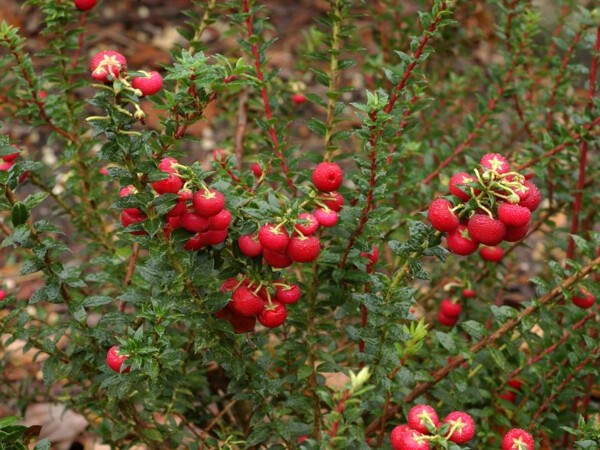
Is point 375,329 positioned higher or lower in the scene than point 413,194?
higher

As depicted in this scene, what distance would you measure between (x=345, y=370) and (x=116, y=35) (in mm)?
5423

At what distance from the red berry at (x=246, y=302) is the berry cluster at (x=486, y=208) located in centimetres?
48

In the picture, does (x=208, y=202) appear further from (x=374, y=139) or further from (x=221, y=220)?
(x=374, y=139)

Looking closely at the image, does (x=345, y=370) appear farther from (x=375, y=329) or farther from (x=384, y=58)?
(x=384, y=58)

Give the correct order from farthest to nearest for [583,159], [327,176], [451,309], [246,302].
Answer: [451,309] → [583,159] → [327,176] → [246,302]

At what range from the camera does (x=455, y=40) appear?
13.3ft

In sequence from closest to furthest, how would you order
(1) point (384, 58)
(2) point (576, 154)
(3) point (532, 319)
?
(3) point (532, 319), (2) point (576, 154), (1) point (384, 58)

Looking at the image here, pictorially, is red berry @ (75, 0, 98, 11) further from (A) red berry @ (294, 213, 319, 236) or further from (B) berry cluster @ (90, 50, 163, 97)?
(A) red berry @ (294, 213, 319, 236)

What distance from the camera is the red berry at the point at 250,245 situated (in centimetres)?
177

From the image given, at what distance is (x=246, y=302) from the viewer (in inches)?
69.6


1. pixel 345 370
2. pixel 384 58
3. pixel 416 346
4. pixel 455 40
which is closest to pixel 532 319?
pixel 416 346

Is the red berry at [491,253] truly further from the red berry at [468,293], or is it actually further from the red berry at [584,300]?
the red berry at [584,300]

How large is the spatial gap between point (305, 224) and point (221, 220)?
21 cm

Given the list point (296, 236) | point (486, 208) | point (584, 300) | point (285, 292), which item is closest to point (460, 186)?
point (486, 208)
